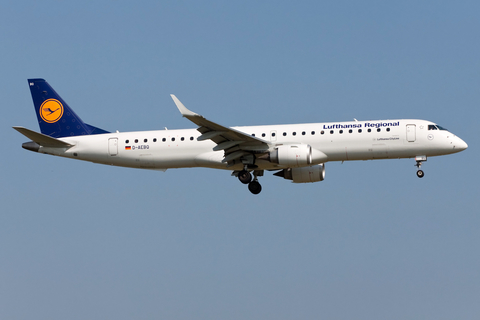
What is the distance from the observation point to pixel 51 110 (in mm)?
43375

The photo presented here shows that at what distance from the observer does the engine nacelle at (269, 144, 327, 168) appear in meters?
36.8

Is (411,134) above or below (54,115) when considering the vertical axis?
below

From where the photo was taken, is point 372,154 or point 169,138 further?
point 169,138

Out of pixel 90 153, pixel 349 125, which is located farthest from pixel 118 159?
pixel 349 125

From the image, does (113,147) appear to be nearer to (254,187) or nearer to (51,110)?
(51,110)

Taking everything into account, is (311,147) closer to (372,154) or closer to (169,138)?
(372,154)

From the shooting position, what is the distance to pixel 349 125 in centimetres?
3794

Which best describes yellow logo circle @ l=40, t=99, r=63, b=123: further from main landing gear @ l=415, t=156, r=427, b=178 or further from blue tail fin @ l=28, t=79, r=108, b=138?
main landing gear @ l=415, t=156, r=427, b=178

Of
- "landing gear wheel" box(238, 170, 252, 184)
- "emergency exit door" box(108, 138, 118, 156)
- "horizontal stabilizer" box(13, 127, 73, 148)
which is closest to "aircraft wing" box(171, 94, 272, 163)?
"landing gear wheel" box(238, 170, 252, 184)

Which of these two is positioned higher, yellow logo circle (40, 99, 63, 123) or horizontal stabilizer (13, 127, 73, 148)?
yellow logo circle (40, 99, 63, 123)

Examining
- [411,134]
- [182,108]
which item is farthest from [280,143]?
[411,134]

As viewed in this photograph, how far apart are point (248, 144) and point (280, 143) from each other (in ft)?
6.71

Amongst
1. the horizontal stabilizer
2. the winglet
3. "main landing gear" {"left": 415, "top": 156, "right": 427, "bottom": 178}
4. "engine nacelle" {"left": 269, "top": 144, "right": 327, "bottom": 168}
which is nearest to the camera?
the winglet

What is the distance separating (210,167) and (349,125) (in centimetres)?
903
